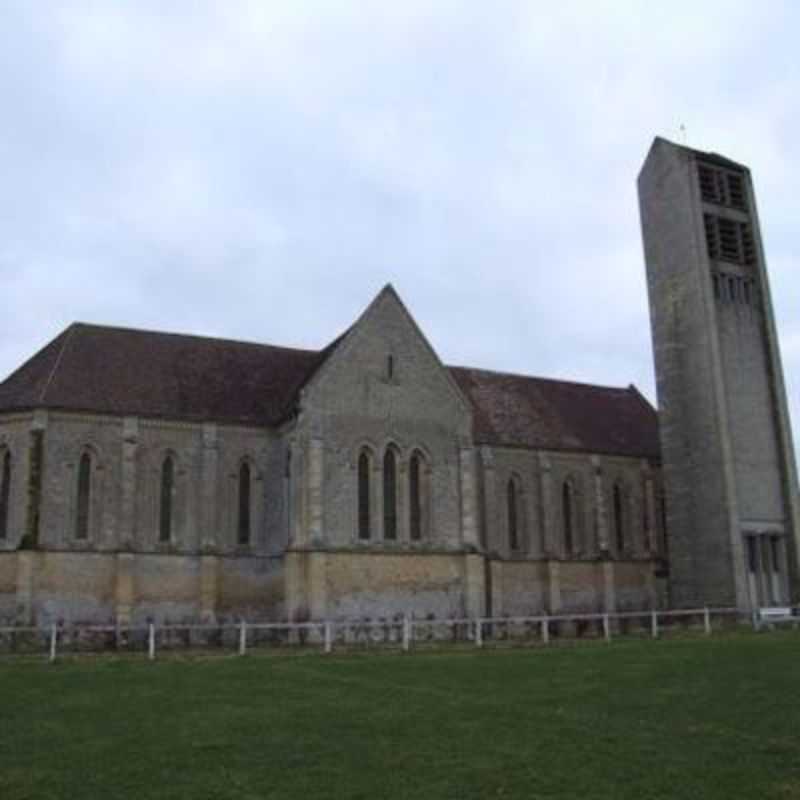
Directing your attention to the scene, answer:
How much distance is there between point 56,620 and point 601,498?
25.3 metres

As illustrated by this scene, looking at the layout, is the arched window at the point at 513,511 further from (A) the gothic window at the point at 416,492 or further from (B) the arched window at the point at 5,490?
(B) the arched window at the point at 5,490

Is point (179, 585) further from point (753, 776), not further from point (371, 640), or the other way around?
point (753, 776)

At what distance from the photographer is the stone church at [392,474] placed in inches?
1421

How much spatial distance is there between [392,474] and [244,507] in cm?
618

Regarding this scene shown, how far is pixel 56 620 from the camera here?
34406mm

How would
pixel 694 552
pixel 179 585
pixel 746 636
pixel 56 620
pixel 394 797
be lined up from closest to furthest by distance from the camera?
pixel 394 797 < pixel 746 636 < pixel 56 620 < pixel 179 585 < pixel 694 552

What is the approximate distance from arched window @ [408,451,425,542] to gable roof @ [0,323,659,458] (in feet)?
18.0

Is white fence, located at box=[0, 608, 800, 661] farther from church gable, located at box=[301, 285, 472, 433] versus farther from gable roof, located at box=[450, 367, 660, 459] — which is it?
gable roof, located at box=[450, 367, 660, 459]

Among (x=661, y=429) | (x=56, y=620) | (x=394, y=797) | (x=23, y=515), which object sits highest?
(x=661, y=429)

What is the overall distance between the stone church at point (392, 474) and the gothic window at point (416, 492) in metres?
0.08

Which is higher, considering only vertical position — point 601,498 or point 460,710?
point 601,498

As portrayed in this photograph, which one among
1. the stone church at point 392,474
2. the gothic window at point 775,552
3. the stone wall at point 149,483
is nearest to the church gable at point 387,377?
the stone church at point 392,474

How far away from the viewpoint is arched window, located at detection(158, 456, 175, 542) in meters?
37.3

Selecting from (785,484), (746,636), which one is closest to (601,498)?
(785,484)
